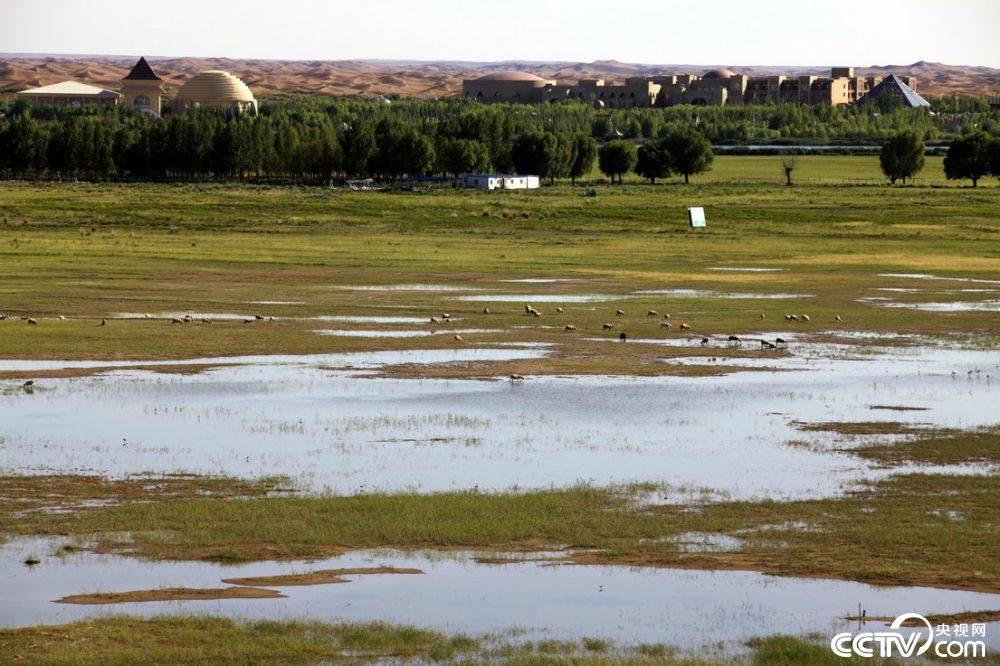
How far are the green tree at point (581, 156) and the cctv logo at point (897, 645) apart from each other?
135485 mm

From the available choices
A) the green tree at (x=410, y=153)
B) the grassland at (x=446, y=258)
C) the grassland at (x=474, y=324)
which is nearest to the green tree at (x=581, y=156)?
the green tree at (x=410, y=153)

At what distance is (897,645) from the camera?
16.3 m

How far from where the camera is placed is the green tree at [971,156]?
134750mm

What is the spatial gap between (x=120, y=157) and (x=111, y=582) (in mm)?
128960

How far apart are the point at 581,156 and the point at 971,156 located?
37.7 m

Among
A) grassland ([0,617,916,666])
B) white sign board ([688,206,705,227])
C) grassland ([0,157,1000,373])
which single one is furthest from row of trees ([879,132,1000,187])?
grassland ([0,617,916,666])

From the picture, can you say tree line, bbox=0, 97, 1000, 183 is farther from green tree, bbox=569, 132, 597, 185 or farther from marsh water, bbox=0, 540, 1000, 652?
marsh water, bbox=0, 540, 1000, 652

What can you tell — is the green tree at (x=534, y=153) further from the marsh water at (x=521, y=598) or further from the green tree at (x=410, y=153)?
the marsh water at (x=521, y=598)

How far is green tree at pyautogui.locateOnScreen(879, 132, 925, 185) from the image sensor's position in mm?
138250

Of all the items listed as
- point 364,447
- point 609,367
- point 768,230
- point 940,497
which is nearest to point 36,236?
point 768,230

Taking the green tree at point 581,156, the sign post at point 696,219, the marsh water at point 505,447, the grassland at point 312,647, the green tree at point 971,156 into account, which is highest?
the grassland at point 312,647

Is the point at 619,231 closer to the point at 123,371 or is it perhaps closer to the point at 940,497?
the point at 123,371

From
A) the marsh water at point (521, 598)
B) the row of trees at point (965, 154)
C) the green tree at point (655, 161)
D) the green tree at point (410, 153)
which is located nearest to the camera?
the marsh water at point (521, 598)

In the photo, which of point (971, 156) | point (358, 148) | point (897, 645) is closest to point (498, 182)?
point (358, 148)
